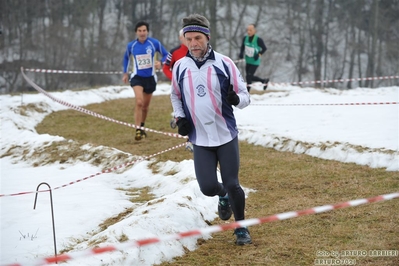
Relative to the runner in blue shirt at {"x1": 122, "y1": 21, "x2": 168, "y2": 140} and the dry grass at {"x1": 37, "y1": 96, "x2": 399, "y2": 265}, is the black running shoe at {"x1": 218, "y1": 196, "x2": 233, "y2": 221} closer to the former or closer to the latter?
the dry grass at {"x1": 37, "y1": 96, "x2": 399, "y2": 265}

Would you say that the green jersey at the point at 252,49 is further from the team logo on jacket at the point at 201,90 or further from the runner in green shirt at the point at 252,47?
the team logo on jacket at the point at 201,90

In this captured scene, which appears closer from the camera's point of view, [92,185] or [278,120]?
[92,185]

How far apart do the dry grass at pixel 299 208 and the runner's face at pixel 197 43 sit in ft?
5.66

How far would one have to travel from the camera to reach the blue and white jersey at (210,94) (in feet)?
16.9

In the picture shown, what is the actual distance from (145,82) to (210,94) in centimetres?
649

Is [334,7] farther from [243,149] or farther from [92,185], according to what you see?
[92,185]

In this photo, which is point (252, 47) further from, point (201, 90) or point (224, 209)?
point (201, 90)

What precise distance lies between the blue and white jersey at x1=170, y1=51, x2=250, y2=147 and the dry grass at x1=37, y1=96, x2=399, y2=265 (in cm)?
100

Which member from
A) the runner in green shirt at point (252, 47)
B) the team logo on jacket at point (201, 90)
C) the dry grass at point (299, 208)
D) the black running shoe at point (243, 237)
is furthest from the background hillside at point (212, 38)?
the black running shoe at point (243, 237)

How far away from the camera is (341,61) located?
46156 mm

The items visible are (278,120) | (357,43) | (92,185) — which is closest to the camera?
(92,185)

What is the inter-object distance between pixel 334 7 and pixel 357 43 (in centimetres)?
324

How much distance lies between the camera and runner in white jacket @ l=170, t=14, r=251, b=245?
5.15m

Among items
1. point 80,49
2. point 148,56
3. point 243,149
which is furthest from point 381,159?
point 80,49
